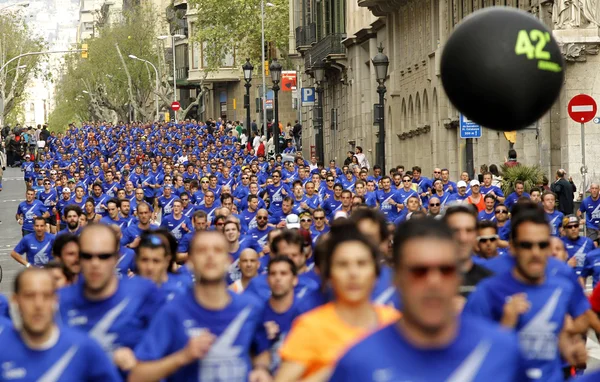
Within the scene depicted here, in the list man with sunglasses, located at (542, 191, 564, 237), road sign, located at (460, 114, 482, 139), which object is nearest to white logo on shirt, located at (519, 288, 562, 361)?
man with sunglasses, located at (542, 191, 564, 237)

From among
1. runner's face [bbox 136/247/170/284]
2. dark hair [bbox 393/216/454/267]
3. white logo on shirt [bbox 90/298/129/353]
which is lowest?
white logo on shirt [bbox 90/298/129/353]

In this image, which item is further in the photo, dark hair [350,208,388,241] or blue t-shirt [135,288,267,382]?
dark hair [350,208,388,241]

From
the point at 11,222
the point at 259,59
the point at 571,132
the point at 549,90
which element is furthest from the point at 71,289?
the point at 259,59

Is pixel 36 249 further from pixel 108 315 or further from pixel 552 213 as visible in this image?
pixel 108 315

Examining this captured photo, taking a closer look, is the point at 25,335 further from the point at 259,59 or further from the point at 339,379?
the point at 259,59

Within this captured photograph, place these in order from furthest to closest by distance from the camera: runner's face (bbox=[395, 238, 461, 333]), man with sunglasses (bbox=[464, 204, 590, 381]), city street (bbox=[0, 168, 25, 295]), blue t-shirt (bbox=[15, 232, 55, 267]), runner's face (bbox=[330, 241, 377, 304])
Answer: city street (bbox=[0, 168, 25, 295]), blue t-shirt (bbox=[15, 232, 55, 267]), man with sunglasses (bbox=[464, 204, 590, 381]), runner's face (bbox=[330, 241, 377, 304]), runner's face (bbox=[395, 238, 461, 333])

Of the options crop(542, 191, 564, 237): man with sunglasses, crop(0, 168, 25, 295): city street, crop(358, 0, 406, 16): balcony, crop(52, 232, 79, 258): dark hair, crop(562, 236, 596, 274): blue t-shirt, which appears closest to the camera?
crop(52, 232, 79, 258): dark hair

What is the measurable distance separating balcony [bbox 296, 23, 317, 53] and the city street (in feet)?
43.3

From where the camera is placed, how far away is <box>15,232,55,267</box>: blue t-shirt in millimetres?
17031

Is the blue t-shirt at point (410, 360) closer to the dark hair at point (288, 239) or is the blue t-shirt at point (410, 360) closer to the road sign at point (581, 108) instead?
the dark hair at point (288, 239)

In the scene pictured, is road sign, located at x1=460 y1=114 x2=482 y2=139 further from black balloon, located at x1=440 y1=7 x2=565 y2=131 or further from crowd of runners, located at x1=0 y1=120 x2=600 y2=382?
black balloon, located at x1=440 y1=7 x2=565 y2=131

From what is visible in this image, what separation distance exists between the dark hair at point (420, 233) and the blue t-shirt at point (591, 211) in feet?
54.3

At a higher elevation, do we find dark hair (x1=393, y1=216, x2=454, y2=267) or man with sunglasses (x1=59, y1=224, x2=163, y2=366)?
dark hair (x1=393, y1=216, x2=454, y2=267)

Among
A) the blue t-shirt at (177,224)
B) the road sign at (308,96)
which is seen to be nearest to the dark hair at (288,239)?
the blue t-shirt at (177,224)
